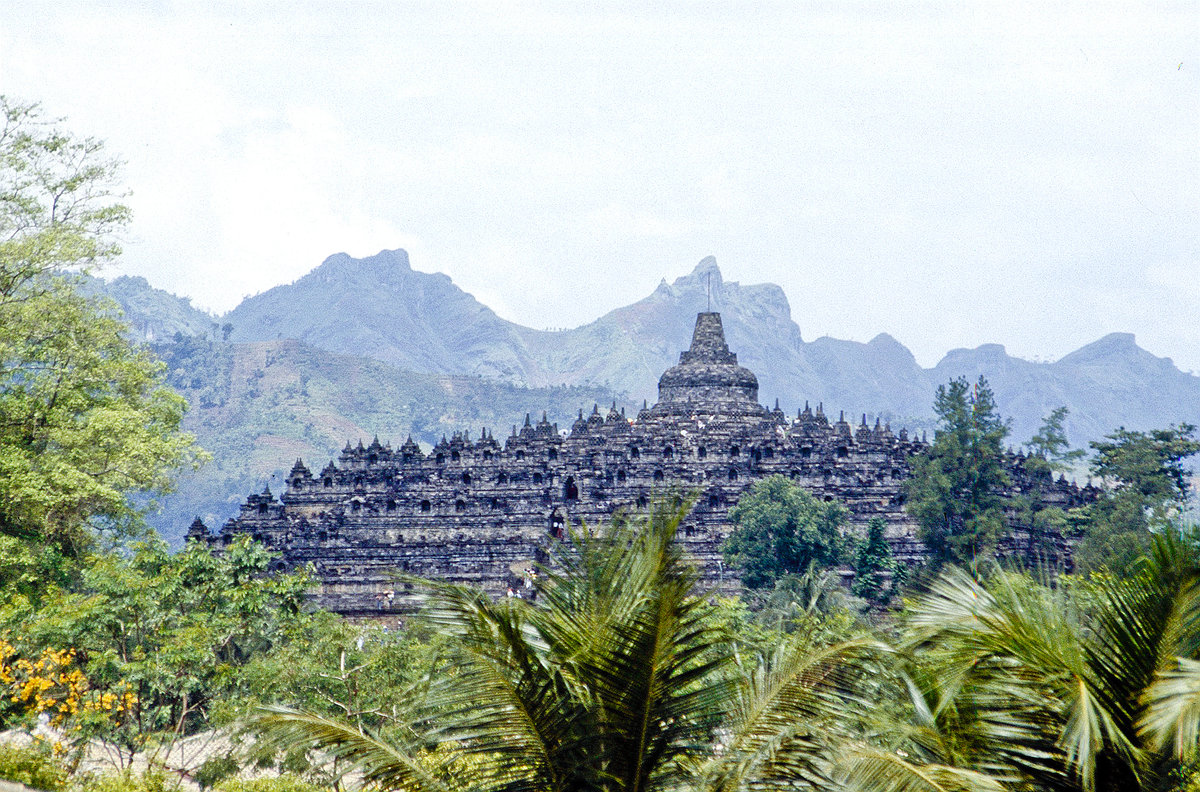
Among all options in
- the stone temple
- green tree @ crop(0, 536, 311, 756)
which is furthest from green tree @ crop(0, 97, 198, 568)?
the stone temple

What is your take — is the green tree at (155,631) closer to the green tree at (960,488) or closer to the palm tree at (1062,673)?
the palm tree at (1062,673)

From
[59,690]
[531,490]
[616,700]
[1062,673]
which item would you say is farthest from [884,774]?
[531,490]

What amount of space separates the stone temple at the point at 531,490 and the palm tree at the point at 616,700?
43.0 meters

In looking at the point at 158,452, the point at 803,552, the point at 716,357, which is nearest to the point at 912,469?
the point at 803,552

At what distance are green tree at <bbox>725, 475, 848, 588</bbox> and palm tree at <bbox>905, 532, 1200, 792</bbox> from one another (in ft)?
126

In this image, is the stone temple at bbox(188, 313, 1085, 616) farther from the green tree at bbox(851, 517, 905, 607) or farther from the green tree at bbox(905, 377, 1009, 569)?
the green tree at bbox(905, 377, 1009, 569)

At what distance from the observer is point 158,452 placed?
34.8 m

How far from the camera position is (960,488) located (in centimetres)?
5438

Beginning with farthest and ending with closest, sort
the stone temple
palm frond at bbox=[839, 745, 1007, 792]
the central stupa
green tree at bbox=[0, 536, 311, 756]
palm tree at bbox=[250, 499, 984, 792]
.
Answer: the central stupa < the stone temple < green tree at bbox=[0, 536, 311, 756] < palm tree at bbox=[250, 499, 984, 792] < palm frond at bbox=[839, 745, 1007, 792]

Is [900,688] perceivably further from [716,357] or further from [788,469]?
[716,357]

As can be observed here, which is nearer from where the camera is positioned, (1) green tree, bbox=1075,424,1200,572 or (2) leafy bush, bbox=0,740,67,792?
(2) leafy bush, bbox=0,740,67,792

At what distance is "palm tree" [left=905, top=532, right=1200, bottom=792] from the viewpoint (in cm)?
1113

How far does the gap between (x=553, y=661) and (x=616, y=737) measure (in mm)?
869

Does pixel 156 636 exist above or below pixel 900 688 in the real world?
below
